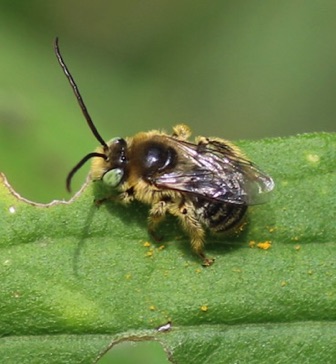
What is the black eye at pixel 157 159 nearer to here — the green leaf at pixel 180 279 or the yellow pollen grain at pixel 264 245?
the green leaf at pixel 180 279

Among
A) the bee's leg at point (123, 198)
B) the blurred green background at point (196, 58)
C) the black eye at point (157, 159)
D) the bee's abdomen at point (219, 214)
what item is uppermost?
the blurred green background at point (196, 58)

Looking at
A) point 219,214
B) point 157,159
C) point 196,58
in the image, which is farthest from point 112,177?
point 196,58

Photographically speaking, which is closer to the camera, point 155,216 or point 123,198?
point 155,216

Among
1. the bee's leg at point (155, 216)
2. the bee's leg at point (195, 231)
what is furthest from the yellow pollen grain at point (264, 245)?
the bee's leg at point (155, 216)

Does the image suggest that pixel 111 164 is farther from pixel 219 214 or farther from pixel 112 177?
pixel 219 214

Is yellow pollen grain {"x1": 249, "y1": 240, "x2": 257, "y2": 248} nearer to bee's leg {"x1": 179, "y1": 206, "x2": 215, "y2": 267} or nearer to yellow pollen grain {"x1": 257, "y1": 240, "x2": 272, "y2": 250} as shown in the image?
yellow pollen grain {"x1": 257, "y1": 240, "x2": 272, "y2": 250}

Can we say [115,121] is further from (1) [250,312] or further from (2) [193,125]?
(1) [250,312]
